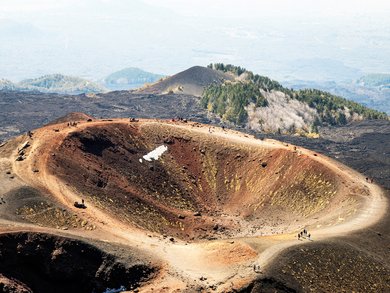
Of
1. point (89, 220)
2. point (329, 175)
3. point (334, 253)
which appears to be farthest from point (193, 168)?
point (334, 253)

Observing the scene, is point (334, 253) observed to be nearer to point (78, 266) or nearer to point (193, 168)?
point (78, 266)

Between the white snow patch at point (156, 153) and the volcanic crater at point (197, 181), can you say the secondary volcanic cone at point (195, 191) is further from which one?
the white snow patch at point (156, 153)

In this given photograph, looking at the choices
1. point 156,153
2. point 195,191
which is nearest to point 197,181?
point 195,191

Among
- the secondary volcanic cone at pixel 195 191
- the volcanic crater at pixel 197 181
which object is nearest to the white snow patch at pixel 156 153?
the secondary volcanic cone at pixel 195 191

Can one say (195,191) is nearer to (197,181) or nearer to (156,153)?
(197,181)

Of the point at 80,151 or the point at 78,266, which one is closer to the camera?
the point at 78,266

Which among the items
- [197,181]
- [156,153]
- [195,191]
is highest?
[156,153]
